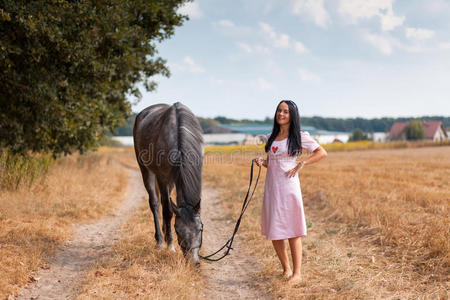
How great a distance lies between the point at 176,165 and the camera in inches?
180

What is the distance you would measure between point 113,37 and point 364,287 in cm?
783

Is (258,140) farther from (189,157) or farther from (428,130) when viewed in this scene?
(428,130)

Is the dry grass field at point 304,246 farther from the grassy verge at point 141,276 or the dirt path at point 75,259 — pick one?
the dirt path at point 75,259

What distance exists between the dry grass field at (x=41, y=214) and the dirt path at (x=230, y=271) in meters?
2.34

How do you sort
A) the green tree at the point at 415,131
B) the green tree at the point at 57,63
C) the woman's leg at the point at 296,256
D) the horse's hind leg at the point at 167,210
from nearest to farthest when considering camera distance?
the woman's leg at the point at 296,256, the horse's hind leg at the point at 167,210, the green tree at the point at 57,63, the green tree at the point at 415,131

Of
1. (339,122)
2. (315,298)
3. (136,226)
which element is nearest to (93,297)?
(315,298)

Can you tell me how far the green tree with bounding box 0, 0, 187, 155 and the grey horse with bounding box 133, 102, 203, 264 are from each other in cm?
277

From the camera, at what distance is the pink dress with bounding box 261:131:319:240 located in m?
4.07

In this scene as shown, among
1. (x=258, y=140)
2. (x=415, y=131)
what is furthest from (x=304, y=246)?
(x=415, y=131)

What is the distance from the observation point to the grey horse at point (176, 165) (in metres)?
4.23

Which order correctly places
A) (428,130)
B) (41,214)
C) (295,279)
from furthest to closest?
(428,130) < (41,214) < (295,279)

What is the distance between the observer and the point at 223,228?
711 cm

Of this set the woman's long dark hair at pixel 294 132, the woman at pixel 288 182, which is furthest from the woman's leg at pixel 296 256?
the woman's long dark hair at pixel 294 132

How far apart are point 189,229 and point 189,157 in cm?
102
